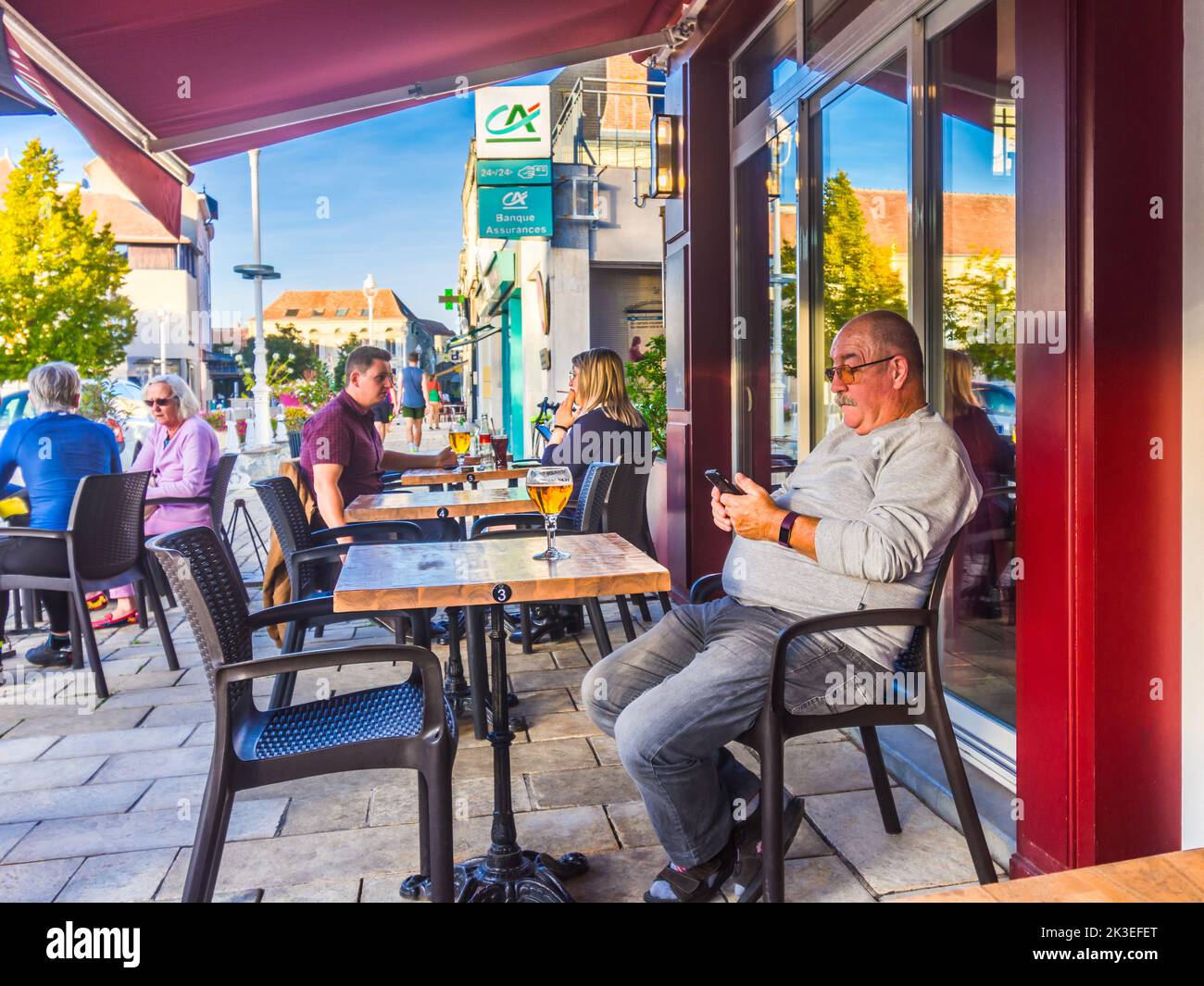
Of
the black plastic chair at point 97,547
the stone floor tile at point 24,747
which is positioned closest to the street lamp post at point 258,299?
the black plastic chair at point 97,547

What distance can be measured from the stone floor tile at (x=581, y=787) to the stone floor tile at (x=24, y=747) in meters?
1.91

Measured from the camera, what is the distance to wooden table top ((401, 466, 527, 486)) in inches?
220

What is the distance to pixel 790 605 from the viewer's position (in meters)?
2.55

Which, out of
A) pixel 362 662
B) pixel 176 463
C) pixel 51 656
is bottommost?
pixel 51 656

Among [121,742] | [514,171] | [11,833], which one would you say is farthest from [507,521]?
[514,171]

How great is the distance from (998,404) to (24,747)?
148 inches

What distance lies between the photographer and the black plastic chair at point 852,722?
221 cm

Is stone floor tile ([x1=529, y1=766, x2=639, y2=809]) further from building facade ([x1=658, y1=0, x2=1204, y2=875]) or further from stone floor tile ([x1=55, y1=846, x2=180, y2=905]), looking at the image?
stone floor tile ([x1=55, y1=846, x2=180, y2=905])

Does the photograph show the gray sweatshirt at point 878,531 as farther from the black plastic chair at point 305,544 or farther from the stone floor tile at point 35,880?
the stone floor tile at point 35,880

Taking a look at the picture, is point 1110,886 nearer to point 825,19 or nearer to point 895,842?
point 895,842

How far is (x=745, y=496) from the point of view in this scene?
2570mm
